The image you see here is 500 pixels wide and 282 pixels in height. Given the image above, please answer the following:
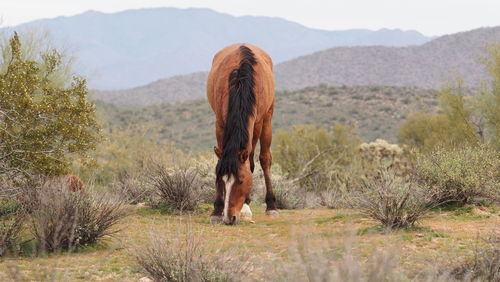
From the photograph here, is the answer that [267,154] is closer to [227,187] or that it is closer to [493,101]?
[227,187]

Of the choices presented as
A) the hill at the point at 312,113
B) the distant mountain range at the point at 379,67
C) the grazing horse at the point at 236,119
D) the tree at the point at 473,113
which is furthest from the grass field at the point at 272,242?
the distant mountain range at the point at 379,67

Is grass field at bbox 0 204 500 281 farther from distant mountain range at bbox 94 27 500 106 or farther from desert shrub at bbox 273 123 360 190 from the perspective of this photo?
distant mountain range at bbox 94 27 500 106

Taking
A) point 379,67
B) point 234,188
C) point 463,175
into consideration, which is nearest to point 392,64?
point 379,67

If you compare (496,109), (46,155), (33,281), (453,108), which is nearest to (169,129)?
(453,108)

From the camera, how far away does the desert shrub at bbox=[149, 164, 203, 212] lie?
1036 cm

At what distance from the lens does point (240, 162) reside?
26.7 ft

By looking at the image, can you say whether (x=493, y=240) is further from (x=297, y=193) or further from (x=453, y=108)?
(x=453, y=108)

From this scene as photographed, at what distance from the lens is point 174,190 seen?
34.2 feet

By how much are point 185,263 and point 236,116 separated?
3849 millimetres

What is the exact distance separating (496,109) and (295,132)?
383 inches

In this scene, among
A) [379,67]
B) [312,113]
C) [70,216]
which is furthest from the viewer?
[379,67]

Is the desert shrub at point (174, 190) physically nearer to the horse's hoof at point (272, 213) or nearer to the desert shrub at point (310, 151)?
the horse's hoof at point (272, 213)

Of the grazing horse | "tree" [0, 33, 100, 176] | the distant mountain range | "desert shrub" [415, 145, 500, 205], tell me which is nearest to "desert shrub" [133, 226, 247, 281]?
the grazing horse

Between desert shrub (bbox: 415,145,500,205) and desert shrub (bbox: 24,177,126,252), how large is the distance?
18.6ft
